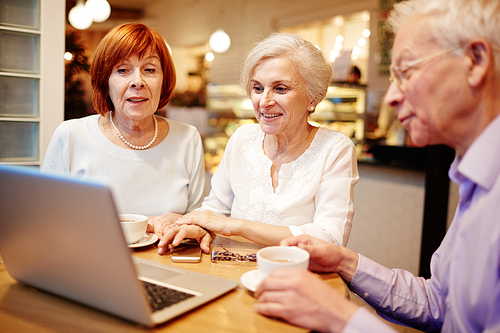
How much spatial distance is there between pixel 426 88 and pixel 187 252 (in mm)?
808

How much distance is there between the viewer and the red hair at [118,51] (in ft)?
5.16

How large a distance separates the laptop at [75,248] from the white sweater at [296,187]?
0.63m

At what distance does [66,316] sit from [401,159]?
3.06m

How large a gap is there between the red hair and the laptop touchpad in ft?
3.24

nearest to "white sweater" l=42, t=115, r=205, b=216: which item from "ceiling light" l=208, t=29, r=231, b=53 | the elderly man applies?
the elderly man

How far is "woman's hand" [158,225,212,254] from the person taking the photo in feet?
3.77

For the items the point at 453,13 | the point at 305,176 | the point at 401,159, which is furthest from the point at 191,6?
the point at 453,13

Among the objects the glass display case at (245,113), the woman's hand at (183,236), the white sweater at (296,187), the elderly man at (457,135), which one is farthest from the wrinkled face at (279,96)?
the glass display case at (245,113)

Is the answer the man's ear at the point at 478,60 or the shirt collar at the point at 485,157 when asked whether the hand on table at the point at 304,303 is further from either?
the man's ear at the point at 478,60

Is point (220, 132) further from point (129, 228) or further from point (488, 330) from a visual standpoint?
point (488, 330)

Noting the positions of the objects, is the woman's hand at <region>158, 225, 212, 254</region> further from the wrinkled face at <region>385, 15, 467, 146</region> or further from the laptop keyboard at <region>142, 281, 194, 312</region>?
the wrinkled face at <region>385, 15, 467, 146</region>

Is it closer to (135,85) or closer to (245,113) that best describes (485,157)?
(135,85)

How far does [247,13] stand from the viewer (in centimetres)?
615

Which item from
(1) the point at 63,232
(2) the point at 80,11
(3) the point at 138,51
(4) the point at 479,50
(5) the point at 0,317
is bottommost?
(5) the point at 0,317
